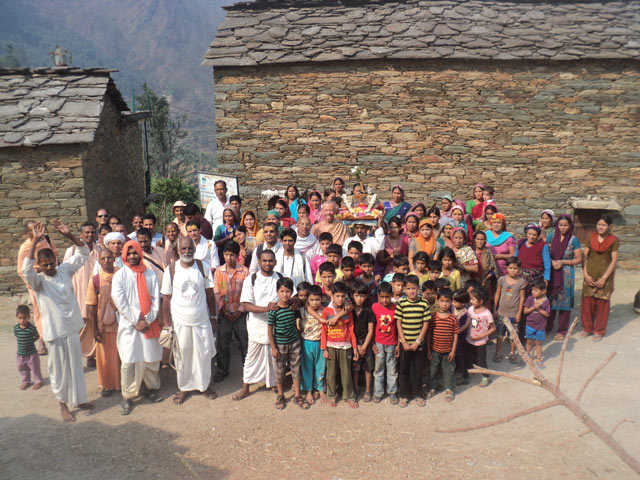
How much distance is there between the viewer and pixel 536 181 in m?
9.88

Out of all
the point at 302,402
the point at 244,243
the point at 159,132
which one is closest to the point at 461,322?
the point at 302,402

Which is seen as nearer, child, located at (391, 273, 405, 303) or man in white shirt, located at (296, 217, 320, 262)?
child, located at (391, 273, 405, 303)

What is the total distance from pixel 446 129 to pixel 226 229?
17.1ft

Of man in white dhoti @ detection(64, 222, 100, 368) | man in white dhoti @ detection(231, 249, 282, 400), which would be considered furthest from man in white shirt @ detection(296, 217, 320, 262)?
man in white dhoti @ detection(64, 222, 100, 368)

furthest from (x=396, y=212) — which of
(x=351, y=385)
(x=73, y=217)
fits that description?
(x=73, y=217)

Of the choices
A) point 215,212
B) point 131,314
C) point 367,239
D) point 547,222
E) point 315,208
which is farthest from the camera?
point 215,212

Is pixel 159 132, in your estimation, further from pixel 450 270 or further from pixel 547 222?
pixel 450 270

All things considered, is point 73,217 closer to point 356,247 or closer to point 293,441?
point 356,247

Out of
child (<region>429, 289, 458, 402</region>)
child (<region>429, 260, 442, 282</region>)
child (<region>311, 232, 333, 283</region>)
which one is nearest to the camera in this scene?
child (<region>429, 289, 458, 402</region>)

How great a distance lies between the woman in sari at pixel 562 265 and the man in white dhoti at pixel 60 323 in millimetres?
5839

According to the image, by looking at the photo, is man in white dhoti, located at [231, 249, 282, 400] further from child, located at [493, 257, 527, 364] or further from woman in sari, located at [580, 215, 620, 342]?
woman in sari, located at [580, 215, 620, 342]

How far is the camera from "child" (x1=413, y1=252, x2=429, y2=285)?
5.68 m

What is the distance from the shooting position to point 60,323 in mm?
4895

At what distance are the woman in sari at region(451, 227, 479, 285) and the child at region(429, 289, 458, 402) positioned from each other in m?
0.90
